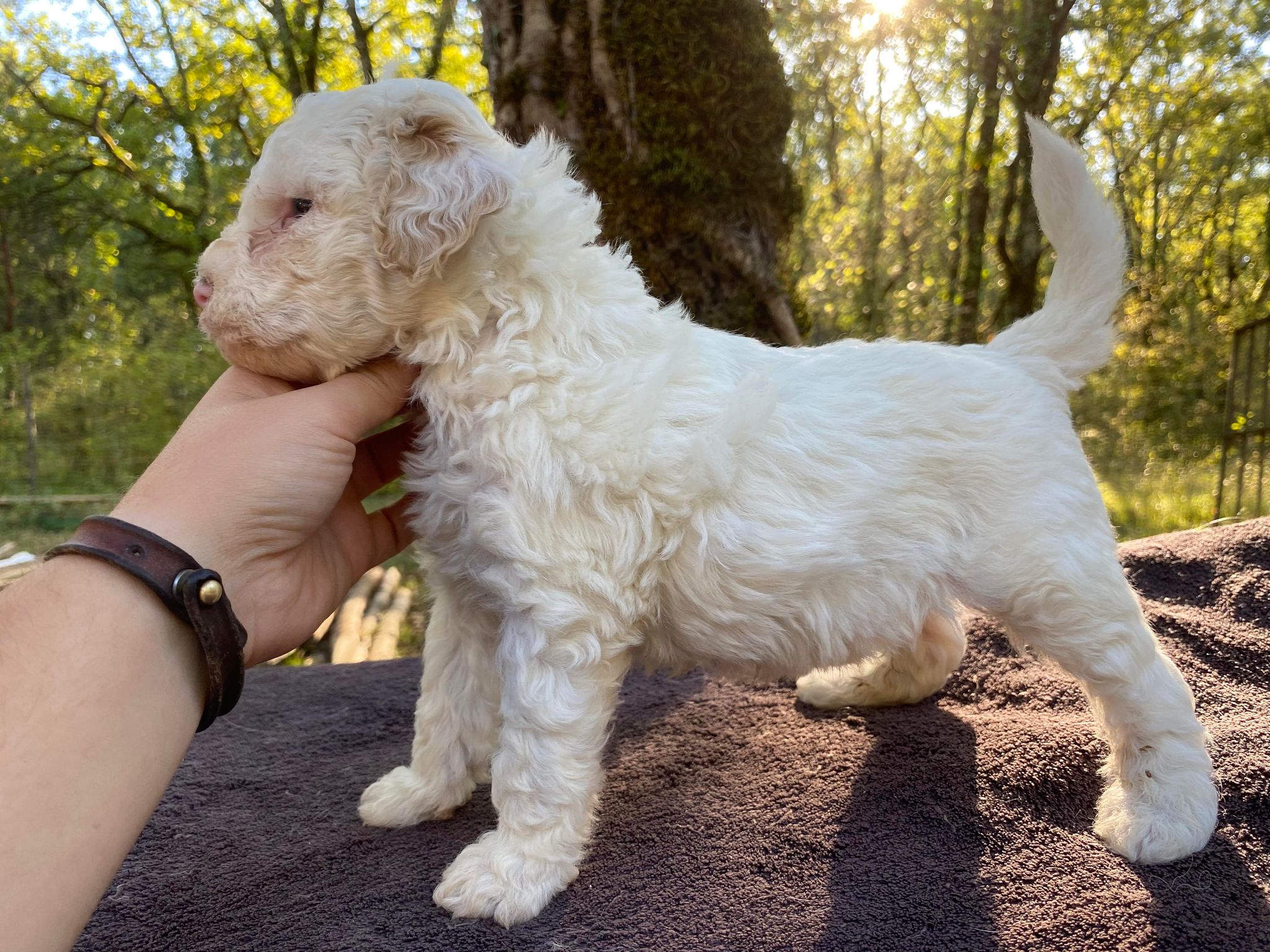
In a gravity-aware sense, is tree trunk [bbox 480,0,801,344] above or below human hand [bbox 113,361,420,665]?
above

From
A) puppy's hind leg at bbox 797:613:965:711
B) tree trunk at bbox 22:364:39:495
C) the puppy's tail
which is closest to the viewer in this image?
the puppy's tail

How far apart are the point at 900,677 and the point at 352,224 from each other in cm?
218

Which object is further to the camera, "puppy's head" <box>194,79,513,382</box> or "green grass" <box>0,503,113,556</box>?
"green grass" <box>0,503,113,556</box>

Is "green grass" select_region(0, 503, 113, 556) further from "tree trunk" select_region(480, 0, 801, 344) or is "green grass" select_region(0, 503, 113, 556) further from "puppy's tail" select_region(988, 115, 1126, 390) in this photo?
"puppy's tail" select_region(988, 115, 1126, 390)

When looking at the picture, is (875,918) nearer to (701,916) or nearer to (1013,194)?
(701,916)

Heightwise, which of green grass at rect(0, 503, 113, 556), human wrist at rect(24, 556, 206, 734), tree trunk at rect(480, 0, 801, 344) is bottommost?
green grass at rect(0, 503, 113, 556)

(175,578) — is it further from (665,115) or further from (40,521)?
(40,521)

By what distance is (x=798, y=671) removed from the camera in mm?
1999

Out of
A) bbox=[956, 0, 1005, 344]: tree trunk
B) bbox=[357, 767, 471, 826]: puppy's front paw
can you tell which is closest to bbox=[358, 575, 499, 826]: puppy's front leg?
→ bbox=[357, 767, 471, 826]: puppy's front paw

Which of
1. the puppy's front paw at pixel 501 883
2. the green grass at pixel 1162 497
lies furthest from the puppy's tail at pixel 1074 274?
the green grass at pixel 1162 497

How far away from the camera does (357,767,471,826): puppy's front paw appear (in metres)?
2.12

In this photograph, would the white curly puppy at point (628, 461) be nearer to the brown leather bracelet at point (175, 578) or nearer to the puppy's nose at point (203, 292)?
the puppy's nose at point (203, 292)

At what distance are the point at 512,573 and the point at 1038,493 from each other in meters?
1.27

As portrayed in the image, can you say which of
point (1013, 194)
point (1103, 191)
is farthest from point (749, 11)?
point (1013, 194)
